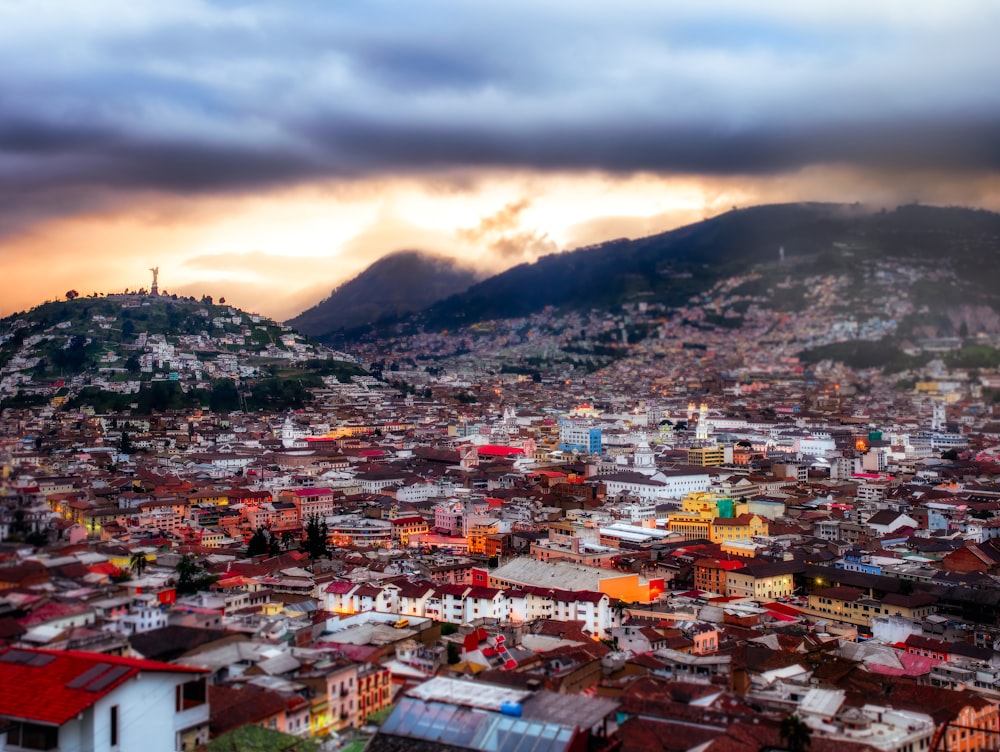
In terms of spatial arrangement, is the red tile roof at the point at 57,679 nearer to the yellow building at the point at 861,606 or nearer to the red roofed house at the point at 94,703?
the red roofed house at the point at 94,703

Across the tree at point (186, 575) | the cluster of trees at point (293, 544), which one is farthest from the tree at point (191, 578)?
the cluster of trees at point (293, 544)

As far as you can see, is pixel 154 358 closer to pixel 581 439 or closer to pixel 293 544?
pixel 581 439

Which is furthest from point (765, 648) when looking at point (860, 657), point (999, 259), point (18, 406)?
point (999, 259)

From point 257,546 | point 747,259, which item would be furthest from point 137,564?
point 747,259

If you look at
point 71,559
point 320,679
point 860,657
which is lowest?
point 860,657

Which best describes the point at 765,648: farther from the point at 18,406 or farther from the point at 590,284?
the point at 590,284

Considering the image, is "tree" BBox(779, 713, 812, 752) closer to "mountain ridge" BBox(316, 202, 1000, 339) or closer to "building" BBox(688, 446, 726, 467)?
"building" BBox(688, 446, 726, 467)

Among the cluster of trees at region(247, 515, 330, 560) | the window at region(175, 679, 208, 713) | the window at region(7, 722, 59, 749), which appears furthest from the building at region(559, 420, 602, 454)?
the window at region(7, 722, 59, 749)
